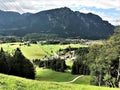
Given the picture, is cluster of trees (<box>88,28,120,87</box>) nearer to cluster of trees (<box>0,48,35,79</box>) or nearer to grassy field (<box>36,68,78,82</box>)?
cluster of trees (<box>0,48,35,79</box>)

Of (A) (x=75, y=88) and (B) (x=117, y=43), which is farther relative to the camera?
(B) (x=117, y=43)

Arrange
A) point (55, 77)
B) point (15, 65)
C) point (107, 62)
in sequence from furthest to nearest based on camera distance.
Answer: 1. point (55, 77)
2. point (15, 65)
3. point (107, 62)

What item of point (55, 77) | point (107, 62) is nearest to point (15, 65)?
point (107, 62)

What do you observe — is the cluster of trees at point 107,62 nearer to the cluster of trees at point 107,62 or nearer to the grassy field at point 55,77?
the cluster of trees at point 107,62

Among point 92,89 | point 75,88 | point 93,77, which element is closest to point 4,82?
point 75,88

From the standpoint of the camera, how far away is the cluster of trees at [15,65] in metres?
90.3

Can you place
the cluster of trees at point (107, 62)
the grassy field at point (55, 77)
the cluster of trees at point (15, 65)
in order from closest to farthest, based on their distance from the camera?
the cluster of trees at point (107, 62) → the cluster of trees at point (15, 65) → the grassy field at point (55, 77)

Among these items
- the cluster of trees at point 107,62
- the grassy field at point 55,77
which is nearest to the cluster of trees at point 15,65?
the cluster of trees at point 107,62

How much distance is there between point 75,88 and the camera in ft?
113

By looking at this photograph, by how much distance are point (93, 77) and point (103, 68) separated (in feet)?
31.8

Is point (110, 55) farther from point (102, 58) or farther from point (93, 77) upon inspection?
point (93, 77)

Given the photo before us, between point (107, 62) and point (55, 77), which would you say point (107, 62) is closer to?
point (107, 62)

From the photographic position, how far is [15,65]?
3716 inches

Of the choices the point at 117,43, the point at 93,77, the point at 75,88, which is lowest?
the point at 93,77
